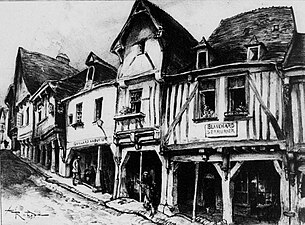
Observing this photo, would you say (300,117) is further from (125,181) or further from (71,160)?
(71,160)

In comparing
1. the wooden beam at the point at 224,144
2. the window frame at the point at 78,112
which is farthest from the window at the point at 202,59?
the window frame at the point at 78,112

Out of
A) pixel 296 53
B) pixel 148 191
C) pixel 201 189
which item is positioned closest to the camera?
pixel 296 53

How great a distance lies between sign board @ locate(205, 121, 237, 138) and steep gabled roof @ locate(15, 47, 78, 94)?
1.46 metres

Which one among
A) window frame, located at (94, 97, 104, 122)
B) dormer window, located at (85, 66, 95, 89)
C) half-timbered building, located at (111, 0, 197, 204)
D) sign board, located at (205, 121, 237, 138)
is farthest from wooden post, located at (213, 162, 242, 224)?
dormer window, located at (85, 66, 95, 89)

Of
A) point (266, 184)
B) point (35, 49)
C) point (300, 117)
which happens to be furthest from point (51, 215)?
point (300, 117)

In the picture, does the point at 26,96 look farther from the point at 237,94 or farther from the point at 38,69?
the point at 237,94

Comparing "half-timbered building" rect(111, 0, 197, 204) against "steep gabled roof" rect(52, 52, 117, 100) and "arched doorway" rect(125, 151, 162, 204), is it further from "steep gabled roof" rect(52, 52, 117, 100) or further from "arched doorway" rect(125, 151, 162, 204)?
"steep gabled roof" rect(52, 52, 117, 100)

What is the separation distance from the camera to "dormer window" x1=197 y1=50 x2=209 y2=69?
4.04m

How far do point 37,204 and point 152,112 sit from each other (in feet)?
4.58

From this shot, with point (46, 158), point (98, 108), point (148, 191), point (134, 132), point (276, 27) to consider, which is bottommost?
point (148, 191)

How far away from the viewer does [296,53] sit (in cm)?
378

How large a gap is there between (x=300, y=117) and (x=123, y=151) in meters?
1.44
